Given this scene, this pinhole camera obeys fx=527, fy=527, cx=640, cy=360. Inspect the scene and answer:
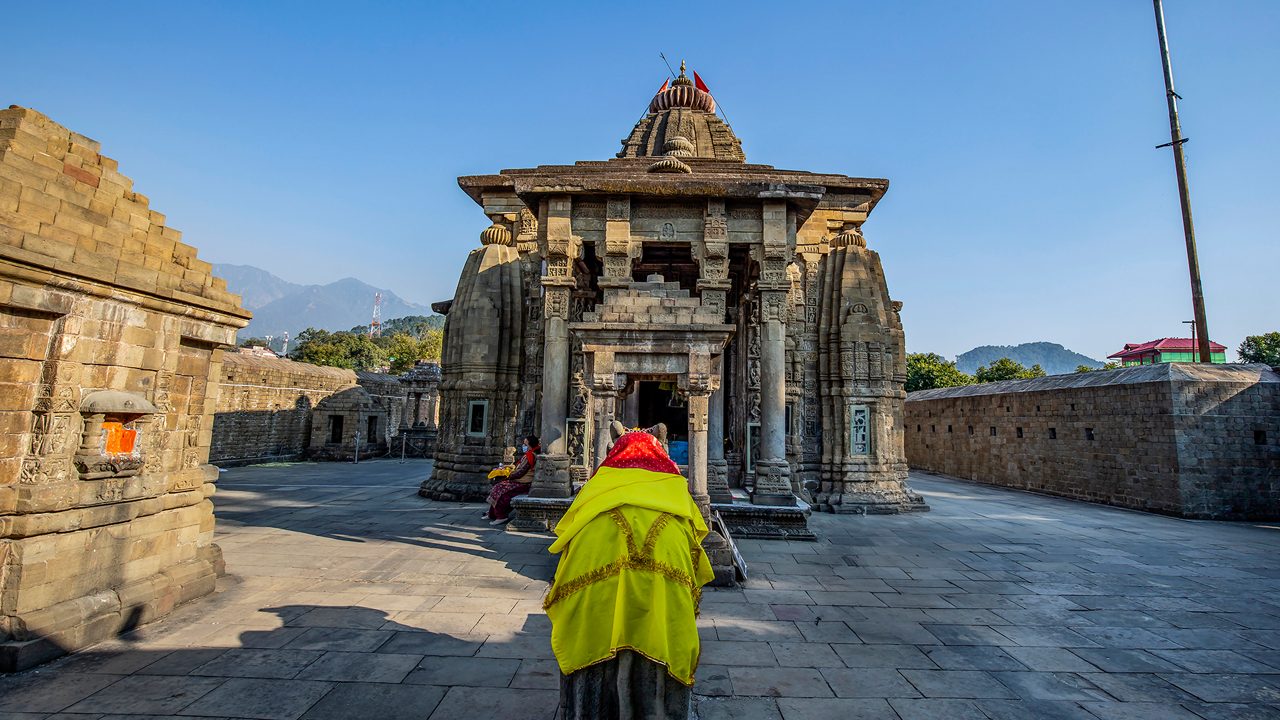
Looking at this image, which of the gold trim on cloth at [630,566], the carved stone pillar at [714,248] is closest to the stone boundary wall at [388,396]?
the carved stone pillar at [714,248]

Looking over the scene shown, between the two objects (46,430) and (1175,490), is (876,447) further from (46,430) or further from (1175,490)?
(46,430)

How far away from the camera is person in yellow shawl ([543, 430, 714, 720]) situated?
295 cm

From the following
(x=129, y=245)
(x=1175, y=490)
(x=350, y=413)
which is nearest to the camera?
(x=129, y=245)

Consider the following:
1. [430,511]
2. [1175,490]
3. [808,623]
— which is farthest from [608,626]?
[1175,490]

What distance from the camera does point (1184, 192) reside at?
1752 centimetres

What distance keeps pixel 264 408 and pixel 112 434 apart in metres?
20.0

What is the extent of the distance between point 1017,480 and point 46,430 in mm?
23729

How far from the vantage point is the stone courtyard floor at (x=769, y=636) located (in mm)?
3873

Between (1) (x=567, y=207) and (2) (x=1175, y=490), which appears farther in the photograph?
(2) (x=1175, y=490)

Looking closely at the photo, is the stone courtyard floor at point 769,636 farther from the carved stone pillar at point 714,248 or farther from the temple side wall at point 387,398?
the temple side wall at point 387,398

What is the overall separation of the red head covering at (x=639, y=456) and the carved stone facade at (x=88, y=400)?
15.5ft

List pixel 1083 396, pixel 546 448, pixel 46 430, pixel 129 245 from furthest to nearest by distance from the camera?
pixel 1083 396, pixel 546 448, pixel 129 245, pixel 46 430

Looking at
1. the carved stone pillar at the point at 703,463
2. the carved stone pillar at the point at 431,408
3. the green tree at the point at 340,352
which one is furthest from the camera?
the green tree at the point at 340,352

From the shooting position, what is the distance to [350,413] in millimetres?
24109
